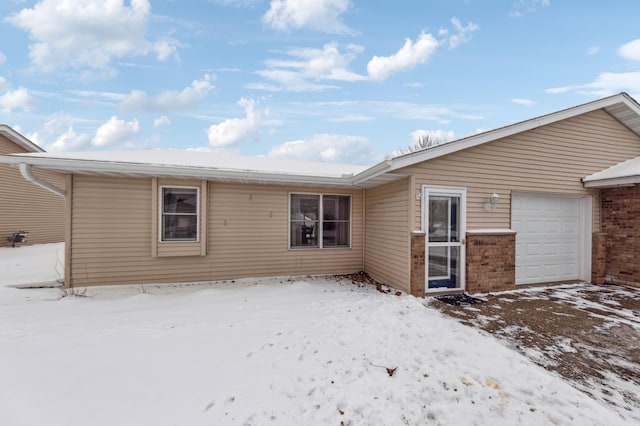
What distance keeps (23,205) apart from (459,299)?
17183 millimetres

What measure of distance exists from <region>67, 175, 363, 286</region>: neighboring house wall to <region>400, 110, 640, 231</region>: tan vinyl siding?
2642 mm

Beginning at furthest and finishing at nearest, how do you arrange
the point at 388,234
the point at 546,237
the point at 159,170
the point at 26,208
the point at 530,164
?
1. the point at 26,208
2. the point at 546,237
3. the point at 388,234
4. the point at 530,164
5. the point at 159,170

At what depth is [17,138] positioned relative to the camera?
11734mm

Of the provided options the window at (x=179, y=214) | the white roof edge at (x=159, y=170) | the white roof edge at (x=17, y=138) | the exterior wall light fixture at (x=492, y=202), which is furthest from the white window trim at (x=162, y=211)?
the white roof edge at (x=17, y=138)

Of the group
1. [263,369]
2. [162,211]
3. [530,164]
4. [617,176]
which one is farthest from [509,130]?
[162,211]

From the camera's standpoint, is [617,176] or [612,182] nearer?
[617,176]

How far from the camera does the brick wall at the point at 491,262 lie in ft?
19.6

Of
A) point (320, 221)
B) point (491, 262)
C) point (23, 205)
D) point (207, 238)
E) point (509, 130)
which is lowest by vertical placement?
point (491, 262)

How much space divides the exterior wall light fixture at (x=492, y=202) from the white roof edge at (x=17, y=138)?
1768 centimetres

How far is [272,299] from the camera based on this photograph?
5.43 metres

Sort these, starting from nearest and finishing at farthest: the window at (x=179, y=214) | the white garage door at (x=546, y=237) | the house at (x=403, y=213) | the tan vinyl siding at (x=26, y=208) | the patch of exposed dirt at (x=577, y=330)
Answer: the patch of exposed dirt at (x=577, y=330) < the house at (x=403, y=213) < the window at (x=179, y=214) < the white garage door at (x=546, y=237) < the tan vinyl siding at (x=26, y=208)

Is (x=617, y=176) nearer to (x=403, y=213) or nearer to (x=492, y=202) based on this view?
(x=492, y=202)

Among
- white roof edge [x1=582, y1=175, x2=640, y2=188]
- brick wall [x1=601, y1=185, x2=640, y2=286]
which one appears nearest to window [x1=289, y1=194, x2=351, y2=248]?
white roof edge [x1=582, y1=175, x2=640, y2=188]

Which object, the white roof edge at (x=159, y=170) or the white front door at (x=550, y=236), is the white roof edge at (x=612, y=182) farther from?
the white roof edge at (x=159, y=170)
